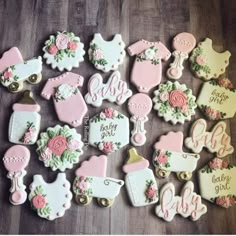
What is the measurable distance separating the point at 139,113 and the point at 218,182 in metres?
0.29

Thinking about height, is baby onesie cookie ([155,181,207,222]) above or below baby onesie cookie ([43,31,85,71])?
below

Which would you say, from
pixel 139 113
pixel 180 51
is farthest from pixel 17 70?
pixel 180 51

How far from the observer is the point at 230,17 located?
1171mm

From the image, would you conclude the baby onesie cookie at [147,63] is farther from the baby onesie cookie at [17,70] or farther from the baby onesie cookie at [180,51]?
the baby onesie cookie at [17,70]

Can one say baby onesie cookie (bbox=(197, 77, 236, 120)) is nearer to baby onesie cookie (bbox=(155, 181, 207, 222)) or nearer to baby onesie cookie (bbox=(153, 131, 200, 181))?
baby onesie cookie (bbox=(153, 131, 200, 181))

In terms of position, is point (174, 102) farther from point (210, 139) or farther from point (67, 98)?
point (67, 98)

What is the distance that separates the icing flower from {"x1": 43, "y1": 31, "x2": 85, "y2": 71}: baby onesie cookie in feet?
0.71

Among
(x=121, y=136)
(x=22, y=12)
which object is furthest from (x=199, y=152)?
(x=22, y=12)

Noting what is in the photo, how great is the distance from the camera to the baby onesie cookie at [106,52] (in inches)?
42.8

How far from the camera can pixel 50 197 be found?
3.17ft

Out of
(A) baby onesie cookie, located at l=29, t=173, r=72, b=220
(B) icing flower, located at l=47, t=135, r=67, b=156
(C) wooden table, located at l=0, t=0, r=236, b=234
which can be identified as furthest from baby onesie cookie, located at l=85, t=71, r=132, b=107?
(A) baby onesie cookie, located at l=29, t=173, r=72, b=220

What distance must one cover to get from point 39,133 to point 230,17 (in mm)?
702

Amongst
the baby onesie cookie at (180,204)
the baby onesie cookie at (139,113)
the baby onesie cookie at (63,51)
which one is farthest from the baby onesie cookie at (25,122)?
the baby onesie cookie at (180,204)

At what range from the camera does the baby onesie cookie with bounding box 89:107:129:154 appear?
1.01 meters
